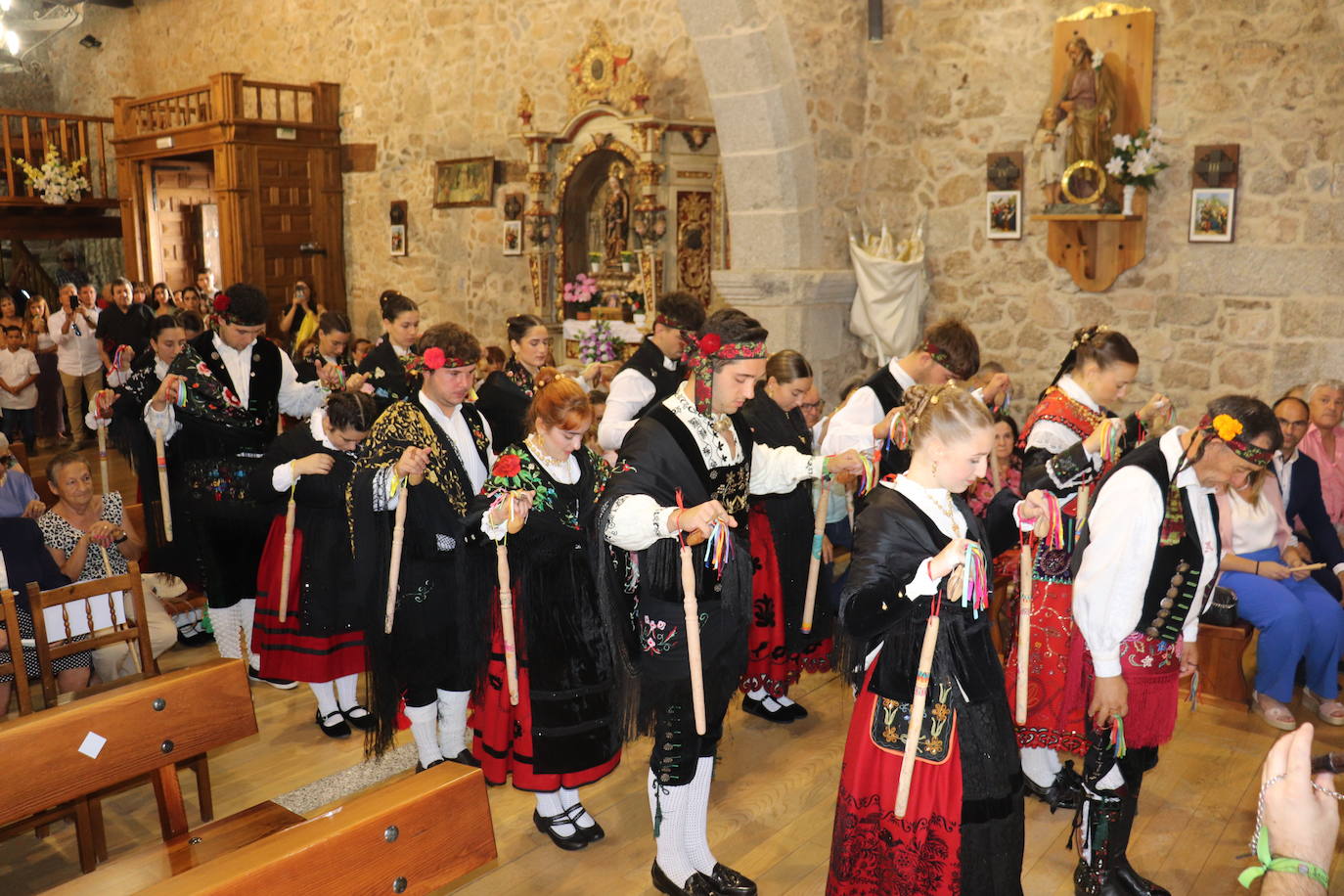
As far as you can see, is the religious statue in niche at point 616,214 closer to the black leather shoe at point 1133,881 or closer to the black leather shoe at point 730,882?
the black leather shoe at point 730,882

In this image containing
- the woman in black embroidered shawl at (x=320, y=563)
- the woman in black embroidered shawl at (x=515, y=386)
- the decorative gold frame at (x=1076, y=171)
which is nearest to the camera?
the woman in black embroidered shawl at (x=320, y=563)

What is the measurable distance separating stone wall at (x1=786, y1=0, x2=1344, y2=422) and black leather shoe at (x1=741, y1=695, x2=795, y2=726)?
11.9ft

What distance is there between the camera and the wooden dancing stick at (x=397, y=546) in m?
3.81

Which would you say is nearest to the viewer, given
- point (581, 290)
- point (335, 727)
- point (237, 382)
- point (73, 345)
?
point (335, 727)

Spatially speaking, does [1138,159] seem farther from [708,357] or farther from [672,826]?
[672,826]

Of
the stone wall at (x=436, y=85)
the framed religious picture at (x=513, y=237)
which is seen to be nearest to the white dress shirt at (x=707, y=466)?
the stone wall at (x=436, y=85)

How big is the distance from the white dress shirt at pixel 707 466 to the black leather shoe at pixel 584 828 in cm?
123

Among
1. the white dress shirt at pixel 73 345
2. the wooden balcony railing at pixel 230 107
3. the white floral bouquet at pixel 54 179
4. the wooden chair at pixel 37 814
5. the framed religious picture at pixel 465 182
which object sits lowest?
the wooden chair at pixel 37 814

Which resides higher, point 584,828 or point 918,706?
point 918,706

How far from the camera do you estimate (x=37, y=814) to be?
3.45 metres

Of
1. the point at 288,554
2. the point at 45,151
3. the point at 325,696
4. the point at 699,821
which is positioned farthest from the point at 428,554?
the point at 45,151

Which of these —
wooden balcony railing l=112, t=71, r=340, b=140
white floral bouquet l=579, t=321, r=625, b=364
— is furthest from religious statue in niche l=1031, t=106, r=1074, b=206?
wooden balcony railing l=112, t=71, r=340, b=140

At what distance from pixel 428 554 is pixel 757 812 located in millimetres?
1550

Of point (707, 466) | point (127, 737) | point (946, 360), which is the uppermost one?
point (946, 360)
